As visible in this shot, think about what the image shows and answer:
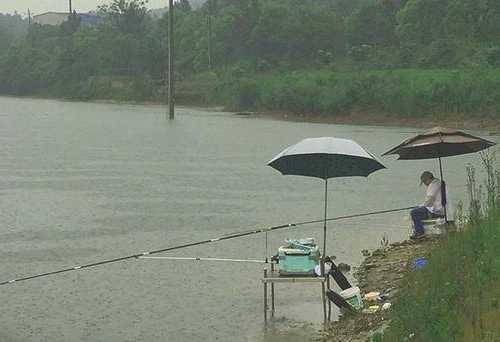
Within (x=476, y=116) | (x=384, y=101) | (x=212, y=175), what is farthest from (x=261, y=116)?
(x=212, y=175)

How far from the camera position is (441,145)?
11617mm

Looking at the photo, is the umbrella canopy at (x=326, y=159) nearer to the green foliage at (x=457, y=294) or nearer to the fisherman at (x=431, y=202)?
the green foliage at (x=457, y=294)

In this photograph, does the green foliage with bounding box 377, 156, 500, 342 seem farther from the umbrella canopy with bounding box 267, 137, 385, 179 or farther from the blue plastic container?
the umbrella canopy with bounding box 267, 137, 385, 179

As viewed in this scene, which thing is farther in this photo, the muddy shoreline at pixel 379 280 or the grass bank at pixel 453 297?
the muddy shoreline at pixel 379 280

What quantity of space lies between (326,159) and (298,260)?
4.33 feet

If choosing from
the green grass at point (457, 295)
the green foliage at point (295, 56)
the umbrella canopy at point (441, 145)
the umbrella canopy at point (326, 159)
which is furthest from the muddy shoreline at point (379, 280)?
the green foliage at point (295, 56)

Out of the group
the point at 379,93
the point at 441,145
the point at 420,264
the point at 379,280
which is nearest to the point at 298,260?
the point at 420,264

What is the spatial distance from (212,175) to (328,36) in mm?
60970

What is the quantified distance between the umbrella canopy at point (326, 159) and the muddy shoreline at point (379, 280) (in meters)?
1.01

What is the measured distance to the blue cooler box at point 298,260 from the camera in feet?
30.9

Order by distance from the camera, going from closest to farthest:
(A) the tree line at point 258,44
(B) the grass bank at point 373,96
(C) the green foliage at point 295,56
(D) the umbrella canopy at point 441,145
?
(D) the umbrella canopy at point 441,145
(B) the grass bank at point 373,96
(C) the green foliage at point 295,56
(A) the tree line at point 258,44

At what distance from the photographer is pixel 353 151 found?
9914 millimetres

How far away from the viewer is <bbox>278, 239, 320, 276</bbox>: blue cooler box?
9.42m

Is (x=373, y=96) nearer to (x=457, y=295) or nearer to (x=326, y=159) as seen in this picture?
(x=326, y=159)
